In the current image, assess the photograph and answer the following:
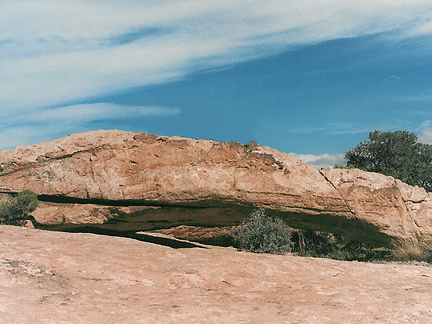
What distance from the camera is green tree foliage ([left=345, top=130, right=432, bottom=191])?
60.2 ft

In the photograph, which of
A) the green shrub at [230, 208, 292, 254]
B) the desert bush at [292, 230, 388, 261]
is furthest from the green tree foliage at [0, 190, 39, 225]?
the desert bush at [292, 230, 388, 261]

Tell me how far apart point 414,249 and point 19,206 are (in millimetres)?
10765

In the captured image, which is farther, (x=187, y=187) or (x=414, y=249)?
(x=414, y=249)

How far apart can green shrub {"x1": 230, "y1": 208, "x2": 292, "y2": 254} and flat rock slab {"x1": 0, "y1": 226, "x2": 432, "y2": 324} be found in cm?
214

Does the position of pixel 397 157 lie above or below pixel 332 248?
above

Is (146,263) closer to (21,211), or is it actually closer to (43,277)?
(43,277)

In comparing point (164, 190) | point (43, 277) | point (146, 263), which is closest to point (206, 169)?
point (164, 190)

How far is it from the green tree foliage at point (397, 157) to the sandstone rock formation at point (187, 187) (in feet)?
26.3

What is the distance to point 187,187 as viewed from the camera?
9977 millimetres

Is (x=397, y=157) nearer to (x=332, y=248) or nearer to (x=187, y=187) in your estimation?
(x=332, y=248)

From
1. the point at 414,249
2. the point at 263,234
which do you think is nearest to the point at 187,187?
the point at 263,234

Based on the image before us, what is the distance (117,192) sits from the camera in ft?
33.2

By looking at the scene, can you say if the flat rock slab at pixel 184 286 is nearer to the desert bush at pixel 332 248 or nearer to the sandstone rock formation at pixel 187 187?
the sandstone rock formation at pixel 187 187

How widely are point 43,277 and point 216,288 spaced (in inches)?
101
